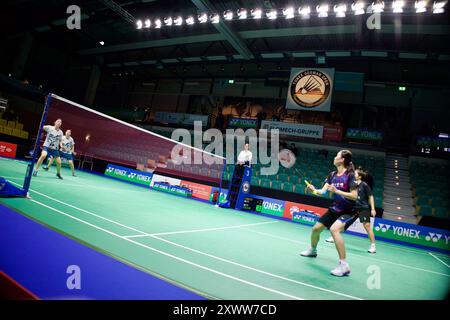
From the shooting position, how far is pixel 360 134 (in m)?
17.0

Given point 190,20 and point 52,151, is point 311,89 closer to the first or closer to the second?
point 190,20

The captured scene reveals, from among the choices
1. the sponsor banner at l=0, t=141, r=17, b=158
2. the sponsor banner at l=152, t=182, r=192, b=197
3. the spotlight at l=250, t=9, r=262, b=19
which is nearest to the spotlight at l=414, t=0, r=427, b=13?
the spotlight at l=250, t=9, r=262, b=19

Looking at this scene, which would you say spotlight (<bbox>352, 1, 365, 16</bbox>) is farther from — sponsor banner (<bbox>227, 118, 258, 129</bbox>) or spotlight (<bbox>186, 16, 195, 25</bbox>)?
sponsor banner (<bbox>227, 118, 258, 129</bbox>)

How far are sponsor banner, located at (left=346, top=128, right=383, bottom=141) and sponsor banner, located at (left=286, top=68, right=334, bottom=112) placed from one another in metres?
3.67

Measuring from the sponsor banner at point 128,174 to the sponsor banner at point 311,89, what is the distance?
9687 millimetres

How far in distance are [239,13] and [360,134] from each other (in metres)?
11.0

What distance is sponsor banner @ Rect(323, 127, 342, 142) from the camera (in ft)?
56.1

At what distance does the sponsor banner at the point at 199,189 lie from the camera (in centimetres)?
1244

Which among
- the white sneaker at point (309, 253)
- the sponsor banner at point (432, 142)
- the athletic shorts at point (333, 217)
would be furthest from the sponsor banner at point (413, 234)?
the sponsor banner at point (432, 142)

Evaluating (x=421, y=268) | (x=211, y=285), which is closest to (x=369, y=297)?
(x=211, y=285)

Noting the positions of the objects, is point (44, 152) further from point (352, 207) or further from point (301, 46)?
point (301, 46)

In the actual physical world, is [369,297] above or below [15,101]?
below

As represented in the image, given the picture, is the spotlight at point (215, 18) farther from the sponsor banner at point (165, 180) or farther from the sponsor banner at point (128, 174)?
the sponsor banner at point (128, 174)

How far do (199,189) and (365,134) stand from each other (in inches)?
466
